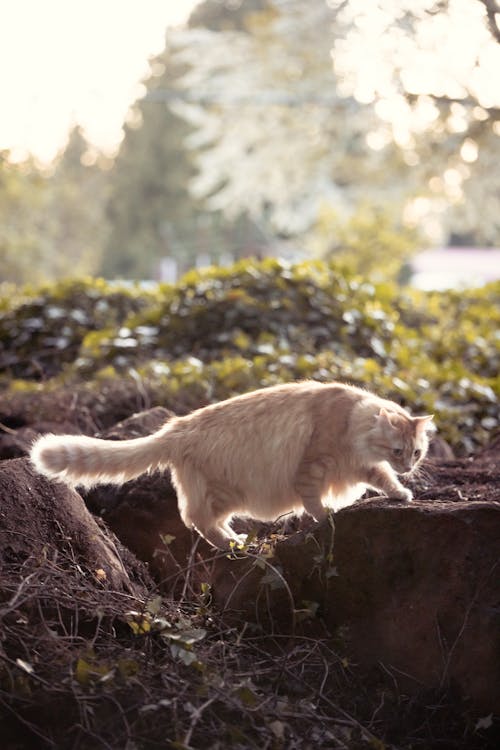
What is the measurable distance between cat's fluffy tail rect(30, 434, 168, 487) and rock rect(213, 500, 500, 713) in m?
0.62

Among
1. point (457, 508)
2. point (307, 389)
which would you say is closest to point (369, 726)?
point (457, 508)

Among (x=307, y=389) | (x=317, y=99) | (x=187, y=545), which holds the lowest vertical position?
(x=317, y=99)

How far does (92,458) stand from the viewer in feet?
12.2

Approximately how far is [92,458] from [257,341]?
4.60 metres

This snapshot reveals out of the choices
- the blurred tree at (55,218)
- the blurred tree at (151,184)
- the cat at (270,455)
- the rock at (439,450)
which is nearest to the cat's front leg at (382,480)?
the cat at (270,455)

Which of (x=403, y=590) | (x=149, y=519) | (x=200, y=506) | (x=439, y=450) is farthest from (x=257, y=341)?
(x=403, y=590)

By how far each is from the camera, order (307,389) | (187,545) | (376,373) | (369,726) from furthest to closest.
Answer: (376,373), (187,545), (307,389), (369,726)

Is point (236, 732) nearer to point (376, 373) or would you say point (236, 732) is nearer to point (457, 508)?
point (457, 508)

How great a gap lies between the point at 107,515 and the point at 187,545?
16.5 inches

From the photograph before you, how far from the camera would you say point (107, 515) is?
14.8 feet

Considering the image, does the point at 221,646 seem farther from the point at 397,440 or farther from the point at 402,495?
the point at 397,440

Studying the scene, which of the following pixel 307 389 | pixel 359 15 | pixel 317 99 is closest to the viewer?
pixel 307 389

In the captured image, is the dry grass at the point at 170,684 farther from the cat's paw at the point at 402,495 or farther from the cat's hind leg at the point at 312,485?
the cat's paw at the point at 402,495

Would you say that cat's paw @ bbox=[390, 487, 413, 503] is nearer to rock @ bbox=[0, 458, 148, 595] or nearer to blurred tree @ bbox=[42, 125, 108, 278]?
rock @ bbox=[0, 458, 148, 595]
